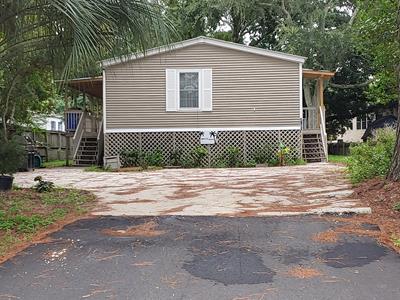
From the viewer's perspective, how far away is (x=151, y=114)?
16281 mm

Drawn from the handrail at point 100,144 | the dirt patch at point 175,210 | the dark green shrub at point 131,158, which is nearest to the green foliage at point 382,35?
the dirt patch at point 175,210

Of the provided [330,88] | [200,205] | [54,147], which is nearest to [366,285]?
[200,205]

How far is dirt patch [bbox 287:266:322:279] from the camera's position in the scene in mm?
3532

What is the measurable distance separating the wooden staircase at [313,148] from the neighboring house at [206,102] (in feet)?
2.93

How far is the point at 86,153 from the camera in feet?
59.7

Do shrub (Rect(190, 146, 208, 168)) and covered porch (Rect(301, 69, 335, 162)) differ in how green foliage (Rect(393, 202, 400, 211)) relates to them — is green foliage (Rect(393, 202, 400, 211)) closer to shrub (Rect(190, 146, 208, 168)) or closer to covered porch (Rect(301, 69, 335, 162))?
shrub (Rect(190, 146, 208, 168))

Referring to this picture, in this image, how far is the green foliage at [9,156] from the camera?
8.15 meters

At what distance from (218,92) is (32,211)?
1063 cm

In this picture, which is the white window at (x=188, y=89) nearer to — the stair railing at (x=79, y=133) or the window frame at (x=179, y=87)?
the window frame at (x=179, y=87)

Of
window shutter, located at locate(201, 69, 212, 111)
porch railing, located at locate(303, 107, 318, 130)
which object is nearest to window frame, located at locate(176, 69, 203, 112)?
window shutter, located at locate(201, 69, 212, 111)

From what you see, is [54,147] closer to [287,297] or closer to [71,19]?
[71,19]

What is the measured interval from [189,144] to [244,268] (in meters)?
12.7

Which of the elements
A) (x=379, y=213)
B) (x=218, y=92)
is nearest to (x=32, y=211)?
(x=379, y=213)

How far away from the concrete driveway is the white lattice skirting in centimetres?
544
